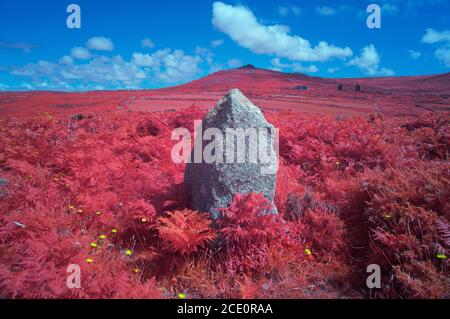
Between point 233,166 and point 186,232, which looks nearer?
point 186,232

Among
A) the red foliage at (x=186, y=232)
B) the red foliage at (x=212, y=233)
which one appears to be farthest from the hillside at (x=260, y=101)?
the red foliage at (x=186, y=232)

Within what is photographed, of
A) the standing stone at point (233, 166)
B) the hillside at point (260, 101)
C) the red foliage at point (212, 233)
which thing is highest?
the hillside at point (260, 101)

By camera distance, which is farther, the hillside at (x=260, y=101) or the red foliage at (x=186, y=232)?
the hillside at (x=260, y=101)

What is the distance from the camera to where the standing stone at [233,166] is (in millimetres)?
3387

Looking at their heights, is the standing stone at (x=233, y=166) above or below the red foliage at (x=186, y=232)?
above

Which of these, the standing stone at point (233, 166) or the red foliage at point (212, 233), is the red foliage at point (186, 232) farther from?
the standing stone at point (233, 166)

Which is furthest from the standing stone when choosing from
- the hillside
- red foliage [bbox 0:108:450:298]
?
the hillside

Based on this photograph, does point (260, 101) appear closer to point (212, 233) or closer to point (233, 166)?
point (233, 166)

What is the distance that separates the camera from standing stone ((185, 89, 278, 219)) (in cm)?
339

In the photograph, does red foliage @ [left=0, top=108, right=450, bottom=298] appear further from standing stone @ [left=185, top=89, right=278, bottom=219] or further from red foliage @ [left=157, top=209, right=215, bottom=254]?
standing stone @ [left=185, top=89, right=278, bottom=219]

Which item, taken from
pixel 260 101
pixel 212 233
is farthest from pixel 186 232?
pixel 260 101

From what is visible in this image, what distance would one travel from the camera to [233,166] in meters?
3.41

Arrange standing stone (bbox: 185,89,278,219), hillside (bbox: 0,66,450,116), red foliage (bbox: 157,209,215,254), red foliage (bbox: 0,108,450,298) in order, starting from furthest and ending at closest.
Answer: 1. hillside (bbox: 0,66,450,116)
2. standing stone (bbox: 185,89,278,219)
3. red foliage (bbox: 157,209,215,254)
4. red foliage (bbox: 0,108,450,298)
